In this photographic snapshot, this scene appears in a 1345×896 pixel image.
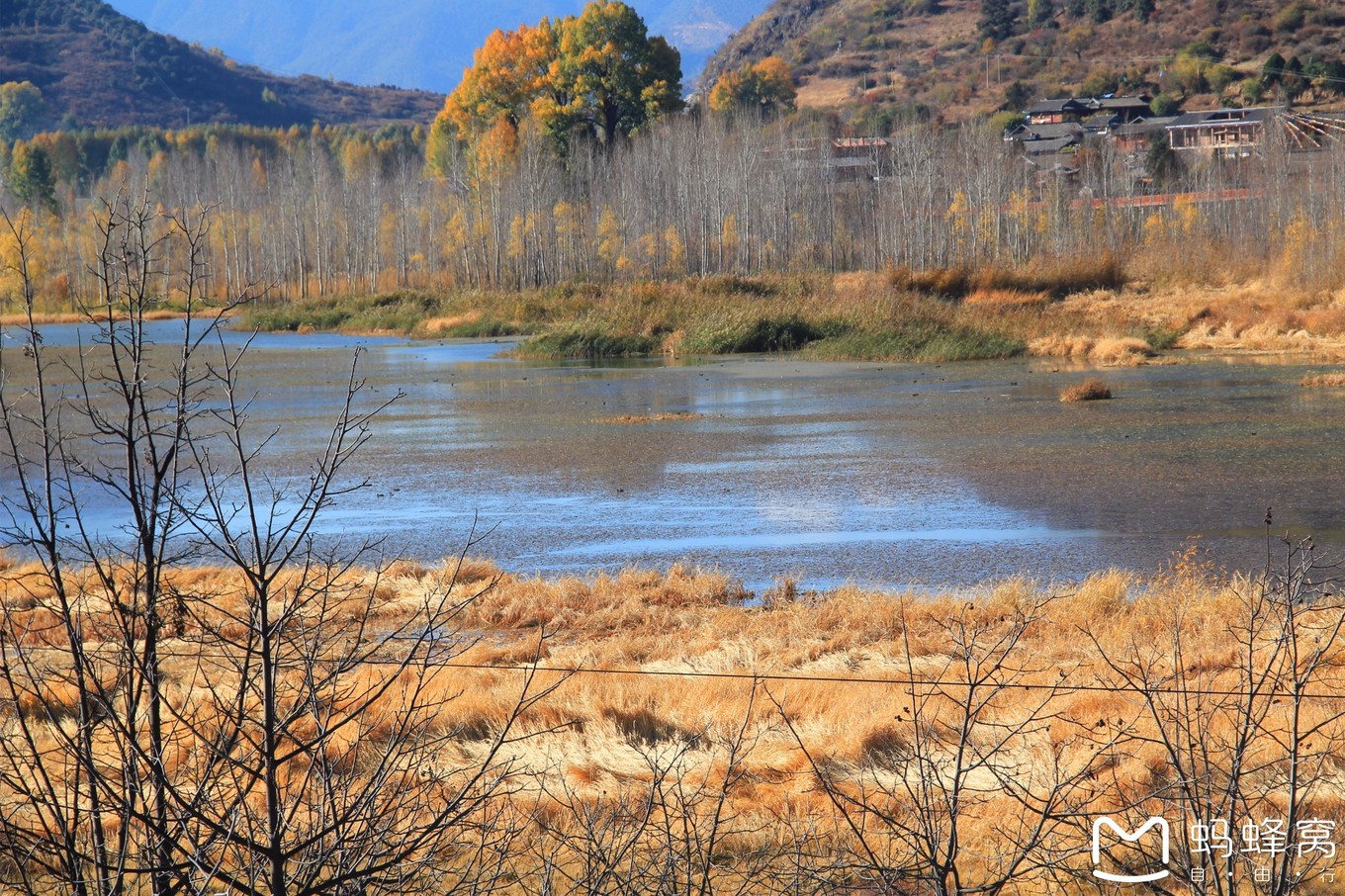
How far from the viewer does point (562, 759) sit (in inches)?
303

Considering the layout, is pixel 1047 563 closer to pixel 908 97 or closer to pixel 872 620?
pixel 872 620

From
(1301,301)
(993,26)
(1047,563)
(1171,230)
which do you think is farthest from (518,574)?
(993,26)

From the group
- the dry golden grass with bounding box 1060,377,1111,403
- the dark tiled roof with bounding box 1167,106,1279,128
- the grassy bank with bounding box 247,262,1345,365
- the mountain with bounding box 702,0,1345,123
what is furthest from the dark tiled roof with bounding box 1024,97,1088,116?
the dry golden grass with bounding box 1060,377,1111,403

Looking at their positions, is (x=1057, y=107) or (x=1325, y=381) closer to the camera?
(x=1325, y=381)

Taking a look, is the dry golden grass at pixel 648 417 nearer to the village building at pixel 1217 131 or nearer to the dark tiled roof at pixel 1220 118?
the village building at pixel 1217 131

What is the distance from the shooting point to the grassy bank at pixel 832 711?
226 inches

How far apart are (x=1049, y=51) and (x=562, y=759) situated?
144281mm

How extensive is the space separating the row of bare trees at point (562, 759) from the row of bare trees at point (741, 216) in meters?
50.9

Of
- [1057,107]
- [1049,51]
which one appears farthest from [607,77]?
[1049,51]

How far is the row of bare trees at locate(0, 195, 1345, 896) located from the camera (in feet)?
12.9

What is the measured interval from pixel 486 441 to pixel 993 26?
454 ft

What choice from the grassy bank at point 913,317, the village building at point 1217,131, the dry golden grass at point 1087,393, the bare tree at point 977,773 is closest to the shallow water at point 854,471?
the dry golden grass at point 1087,393

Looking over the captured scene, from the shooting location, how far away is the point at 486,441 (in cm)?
2392

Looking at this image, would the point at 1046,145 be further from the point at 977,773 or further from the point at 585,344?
the point at 977,773
